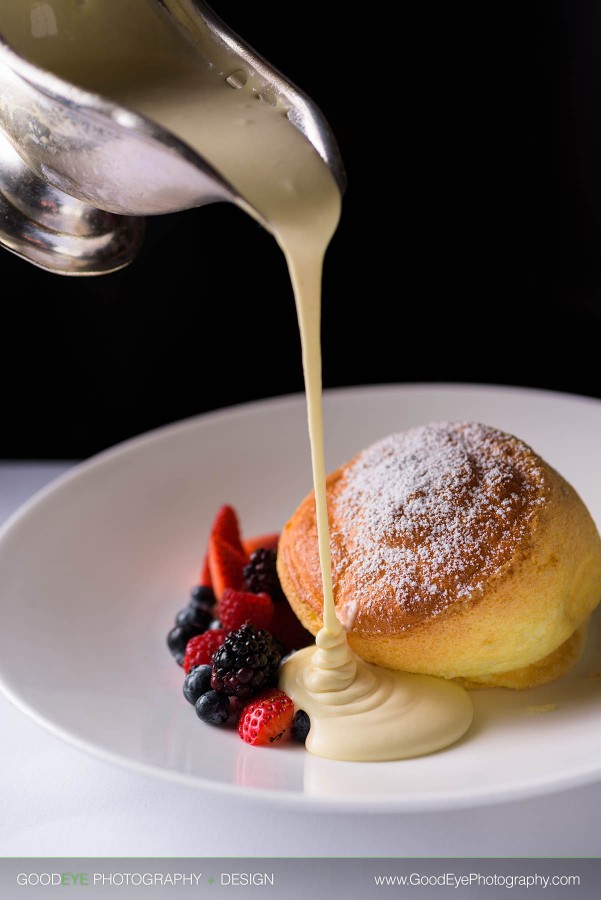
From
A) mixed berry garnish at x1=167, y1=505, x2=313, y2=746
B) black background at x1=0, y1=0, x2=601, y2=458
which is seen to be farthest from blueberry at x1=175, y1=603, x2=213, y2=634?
black background at x1=0, y1=0, x2=601, y2=458

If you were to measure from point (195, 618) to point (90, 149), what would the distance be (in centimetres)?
79

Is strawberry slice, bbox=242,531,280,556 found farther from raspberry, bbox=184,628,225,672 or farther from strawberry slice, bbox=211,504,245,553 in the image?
raspberry, bbox=184,628,225,672

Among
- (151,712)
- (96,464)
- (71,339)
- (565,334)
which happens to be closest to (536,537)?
(151,712)

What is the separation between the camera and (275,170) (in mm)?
1066

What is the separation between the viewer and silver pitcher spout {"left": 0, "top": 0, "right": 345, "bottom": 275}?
98cm

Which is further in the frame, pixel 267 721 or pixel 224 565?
pixel 224 565

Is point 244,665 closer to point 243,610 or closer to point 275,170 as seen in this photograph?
point 243,610

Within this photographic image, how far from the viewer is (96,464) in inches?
74.5

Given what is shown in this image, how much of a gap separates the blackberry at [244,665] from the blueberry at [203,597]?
0.86ft

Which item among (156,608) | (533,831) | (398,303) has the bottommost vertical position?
(533,831)

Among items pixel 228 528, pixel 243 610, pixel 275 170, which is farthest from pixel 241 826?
pixel 275 170

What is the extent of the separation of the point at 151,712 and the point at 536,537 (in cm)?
56

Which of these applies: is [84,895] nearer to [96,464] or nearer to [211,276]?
[96,464]

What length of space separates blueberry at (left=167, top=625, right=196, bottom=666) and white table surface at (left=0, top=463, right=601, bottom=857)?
0.75ft
